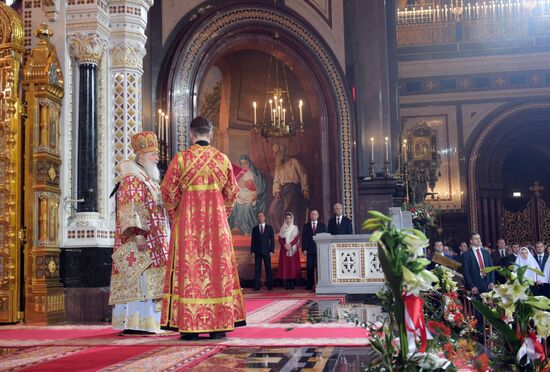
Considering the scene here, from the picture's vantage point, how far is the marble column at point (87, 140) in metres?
8.66

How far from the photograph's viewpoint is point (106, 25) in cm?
909

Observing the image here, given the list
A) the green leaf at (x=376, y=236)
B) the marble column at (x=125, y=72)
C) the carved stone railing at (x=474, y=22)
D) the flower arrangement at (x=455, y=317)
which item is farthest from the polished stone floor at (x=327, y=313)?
the carved stone railing at (x=474, y=22)

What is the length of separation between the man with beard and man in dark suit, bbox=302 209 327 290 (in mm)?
2563

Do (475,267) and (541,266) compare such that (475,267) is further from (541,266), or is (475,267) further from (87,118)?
(87,118)

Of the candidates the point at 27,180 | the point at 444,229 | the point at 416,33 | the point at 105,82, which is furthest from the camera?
the point at 416,33

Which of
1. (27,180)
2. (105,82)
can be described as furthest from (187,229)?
(105,82)

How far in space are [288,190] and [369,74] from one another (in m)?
3.45

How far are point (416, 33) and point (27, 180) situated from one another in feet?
55.0

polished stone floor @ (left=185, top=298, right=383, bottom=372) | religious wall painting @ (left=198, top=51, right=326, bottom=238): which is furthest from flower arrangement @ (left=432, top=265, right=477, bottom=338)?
religious wall painting @ (left=198, top=51, right=326, bottom=238)

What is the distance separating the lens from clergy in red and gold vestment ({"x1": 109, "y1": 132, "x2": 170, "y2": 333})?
260 inches

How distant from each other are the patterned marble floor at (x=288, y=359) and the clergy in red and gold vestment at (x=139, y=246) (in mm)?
1505

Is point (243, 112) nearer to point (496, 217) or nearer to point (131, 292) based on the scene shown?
point (496, 217)

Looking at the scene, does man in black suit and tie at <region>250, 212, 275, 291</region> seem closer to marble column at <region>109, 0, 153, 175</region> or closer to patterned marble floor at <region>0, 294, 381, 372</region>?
marble column at <region>109, 0, 153, 175</region>

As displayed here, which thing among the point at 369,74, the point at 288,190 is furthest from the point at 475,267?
the point at 288,190
